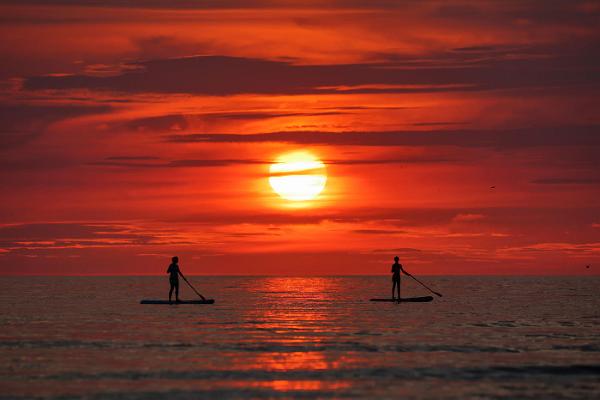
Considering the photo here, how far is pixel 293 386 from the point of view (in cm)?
2766

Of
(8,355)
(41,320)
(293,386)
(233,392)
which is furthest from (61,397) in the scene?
(41,320)

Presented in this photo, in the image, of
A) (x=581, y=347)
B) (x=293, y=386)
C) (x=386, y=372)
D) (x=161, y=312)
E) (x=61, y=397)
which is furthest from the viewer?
(x=161, y=312)

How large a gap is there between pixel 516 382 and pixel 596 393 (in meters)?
2.68

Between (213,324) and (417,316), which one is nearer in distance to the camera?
(213,324)

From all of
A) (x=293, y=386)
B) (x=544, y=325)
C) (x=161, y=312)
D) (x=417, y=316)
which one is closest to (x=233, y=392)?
(x=293, y=386)

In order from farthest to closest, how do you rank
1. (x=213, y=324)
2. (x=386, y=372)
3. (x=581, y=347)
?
(x=213, y=324), (x=581, y=347), (x=386, y=372)

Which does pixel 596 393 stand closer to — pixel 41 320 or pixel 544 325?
pixel 544 325

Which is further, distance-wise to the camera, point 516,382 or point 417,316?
point 417,316

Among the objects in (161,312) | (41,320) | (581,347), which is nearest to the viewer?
(581,347)

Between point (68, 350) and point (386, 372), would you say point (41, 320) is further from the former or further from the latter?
point (386, 372)

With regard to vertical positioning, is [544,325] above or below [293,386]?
above

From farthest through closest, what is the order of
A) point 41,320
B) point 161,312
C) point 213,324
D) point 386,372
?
1. point 161,312
2. point 41,320
3. point 213,324
4. point 386,372

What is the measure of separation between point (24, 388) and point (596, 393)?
1626 cm

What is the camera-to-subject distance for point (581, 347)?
37.8 m
